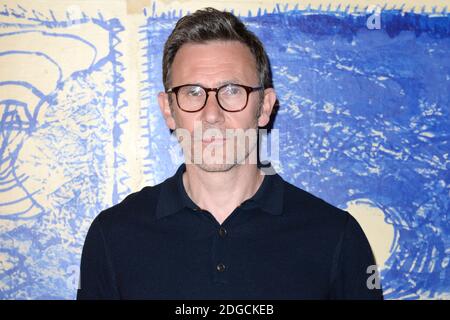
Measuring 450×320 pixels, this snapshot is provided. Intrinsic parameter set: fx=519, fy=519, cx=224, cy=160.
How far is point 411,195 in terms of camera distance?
1.71 m

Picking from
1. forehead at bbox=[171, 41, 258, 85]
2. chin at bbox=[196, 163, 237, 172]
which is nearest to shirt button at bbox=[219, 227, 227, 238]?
chin at bbox=[196, 163, 237, 172]

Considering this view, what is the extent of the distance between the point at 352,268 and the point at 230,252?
34 centimetres

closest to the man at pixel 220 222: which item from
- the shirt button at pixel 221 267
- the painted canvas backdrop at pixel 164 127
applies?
the shirt button at pixel 221 267

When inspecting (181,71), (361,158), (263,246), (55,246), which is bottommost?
(55,246)

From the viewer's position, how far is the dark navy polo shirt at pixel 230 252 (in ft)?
4.21

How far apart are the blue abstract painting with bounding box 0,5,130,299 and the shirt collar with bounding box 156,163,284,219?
0.29 metres

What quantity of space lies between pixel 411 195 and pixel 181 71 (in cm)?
88

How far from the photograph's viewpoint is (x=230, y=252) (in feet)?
4.21

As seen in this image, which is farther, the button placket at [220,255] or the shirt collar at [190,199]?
the shirt collar at [190,199]

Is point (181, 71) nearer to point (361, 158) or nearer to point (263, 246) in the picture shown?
point (263, 246)

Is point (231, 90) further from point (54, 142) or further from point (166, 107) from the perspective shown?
point (54, 142)

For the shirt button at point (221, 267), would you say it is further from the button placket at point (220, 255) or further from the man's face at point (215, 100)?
the man's face at point (215, 100)

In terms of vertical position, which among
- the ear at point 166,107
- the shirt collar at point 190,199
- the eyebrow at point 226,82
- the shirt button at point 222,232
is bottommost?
the shirt button at point 222,232
